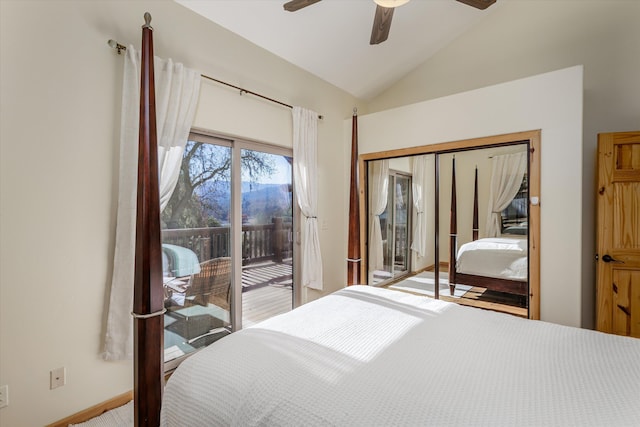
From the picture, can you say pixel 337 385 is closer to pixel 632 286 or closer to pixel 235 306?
pixel 235 306

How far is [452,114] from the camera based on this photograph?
2.96 metres

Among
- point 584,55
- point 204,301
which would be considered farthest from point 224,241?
point 584,55

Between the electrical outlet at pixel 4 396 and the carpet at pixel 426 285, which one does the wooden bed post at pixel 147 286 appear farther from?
the carpet at pixel 426 285

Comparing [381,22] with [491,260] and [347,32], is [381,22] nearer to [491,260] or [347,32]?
[347,32]

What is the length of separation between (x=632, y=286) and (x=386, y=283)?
6.88 ft

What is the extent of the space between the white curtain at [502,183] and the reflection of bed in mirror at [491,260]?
116 mm

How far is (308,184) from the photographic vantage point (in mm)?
3139

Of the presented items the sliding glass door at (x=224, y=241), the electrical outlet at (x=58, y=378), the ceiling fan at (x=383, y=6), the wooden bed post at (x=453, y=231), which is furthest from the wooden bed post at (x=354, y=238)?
the electrical outlet at (x=58, y=378)

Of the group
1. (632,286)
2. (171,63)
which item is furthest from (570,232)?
(171,63)

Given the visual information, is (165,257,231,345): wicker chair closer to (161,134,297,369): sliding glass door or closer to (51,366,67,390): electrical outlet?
(161,134,297,369): sliding glass door

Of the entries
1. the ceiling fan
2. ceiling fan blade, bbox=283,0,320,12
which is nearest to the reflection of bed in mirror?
the ceiling fan

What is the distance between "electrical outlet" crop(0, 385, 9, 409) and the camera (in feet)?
4.96

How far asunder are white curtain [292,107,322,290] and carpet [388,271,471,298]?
3.31 feet

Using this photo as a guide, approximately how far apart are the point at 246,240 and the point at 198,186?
0.66 metres
